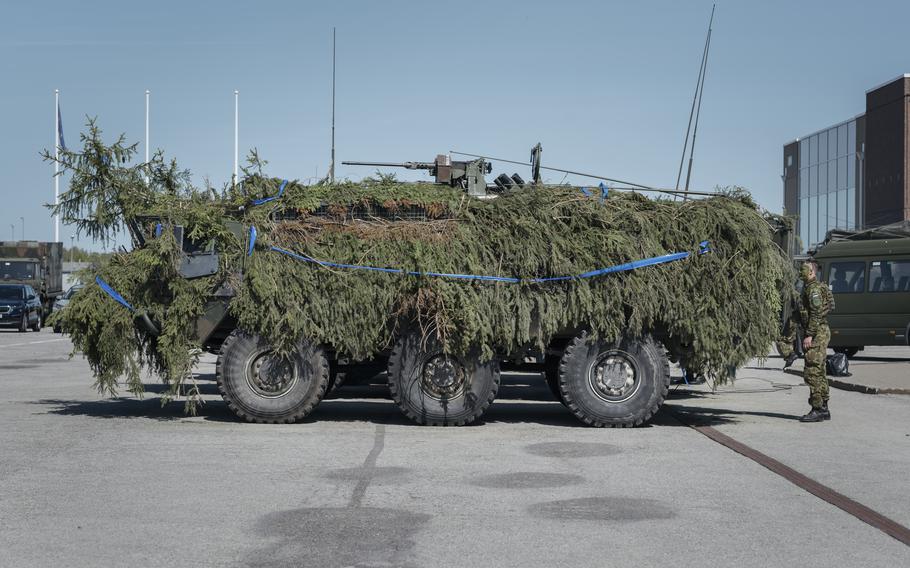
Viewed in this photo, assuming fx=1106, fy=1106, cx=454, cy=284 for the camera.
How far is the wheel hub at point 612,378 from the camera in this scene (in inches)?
451

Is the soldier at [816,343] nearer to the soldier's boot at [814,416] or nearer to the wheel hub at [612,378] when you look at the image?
the soldier's boot at [814,416]

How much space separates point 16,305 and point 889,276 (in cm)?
2775

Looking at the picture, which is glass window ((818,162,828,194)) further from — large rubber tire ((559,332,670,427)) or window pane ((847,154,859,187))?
large rubber tire ((559,332,670,427))

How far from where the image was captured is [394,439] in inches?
418

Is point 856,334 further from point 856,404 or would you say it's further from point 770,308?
point 770,308

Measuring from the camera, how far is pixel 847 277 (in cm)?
2492

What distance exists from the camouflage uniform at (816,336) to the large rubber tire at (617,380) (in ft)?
6.66

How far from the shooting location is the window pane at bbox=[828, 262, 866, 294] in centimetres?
2469

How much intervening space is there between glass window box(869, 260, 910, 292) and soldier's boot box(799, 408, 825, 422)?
13.0m

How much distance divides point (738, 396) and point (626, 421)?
4.96 meters

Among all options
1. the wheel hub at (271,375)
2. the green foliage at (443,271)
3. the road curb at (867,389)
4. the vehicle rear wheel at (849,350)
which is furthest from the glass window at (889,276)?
the wheel hub at (271,375)

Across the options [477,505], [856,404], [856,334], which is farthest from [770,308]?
[856,334]

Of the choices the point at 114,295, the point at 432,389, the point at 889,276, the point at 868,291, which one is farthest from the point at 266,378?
the point at 889,276

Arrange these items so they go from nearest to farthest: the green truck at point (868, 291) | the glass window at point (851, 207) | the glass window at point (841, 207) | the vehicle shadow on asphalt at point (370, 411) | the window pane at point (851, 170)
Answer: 1. the vehicle shadow on asphalt at point (370, 411)
2. the green truck at point (868, 291)
3. the glass window at point (851, 207)
4. the window pane at point (851, 170)
5. the glass window at point (841, 207)
